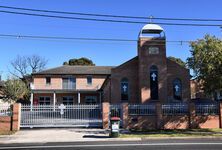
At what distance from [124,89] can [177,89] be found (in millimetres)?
5613

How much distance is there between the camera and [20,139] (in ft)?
63.9

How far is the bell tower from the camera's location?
34031mm

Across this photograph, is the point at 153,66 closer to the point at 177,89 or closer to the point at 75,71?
the point at 177,89

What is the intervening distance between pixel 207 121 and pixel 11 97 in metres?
35.3

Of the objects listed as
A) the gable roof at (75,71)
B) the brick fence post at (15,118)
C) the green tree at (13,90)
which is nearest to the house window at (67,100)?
the gable roof at (75,71)

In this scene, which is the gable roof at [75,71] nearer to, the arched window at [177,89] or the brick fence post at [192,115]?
the arched window at [177,89]

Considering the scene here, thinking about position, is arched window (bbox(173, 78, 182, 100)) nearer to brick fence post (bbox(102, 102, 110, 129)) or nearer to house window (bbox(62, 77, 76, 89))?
brick fence post (bbox(102, 102, 110, 129))

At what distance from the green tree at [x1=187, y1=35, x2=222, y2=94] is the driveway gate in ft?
26.1

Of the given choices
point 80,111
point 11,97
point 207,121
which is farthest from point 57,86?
point 207,121

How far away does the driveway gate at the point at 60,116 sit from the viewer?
24.8m

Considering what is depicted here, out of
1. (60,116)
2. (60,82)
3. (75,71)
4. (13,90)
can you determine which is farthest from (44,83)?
(60,116)

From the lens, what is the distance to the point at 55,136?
67.5ft

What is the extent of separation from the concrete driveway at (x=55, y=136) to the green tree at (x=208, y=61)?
326 inches

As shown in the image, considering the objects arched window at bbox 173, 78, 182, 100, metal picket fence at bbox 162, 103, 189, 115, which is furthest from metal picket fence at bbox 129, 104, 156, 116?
arched window at bbox 173, 78, 182, 100
